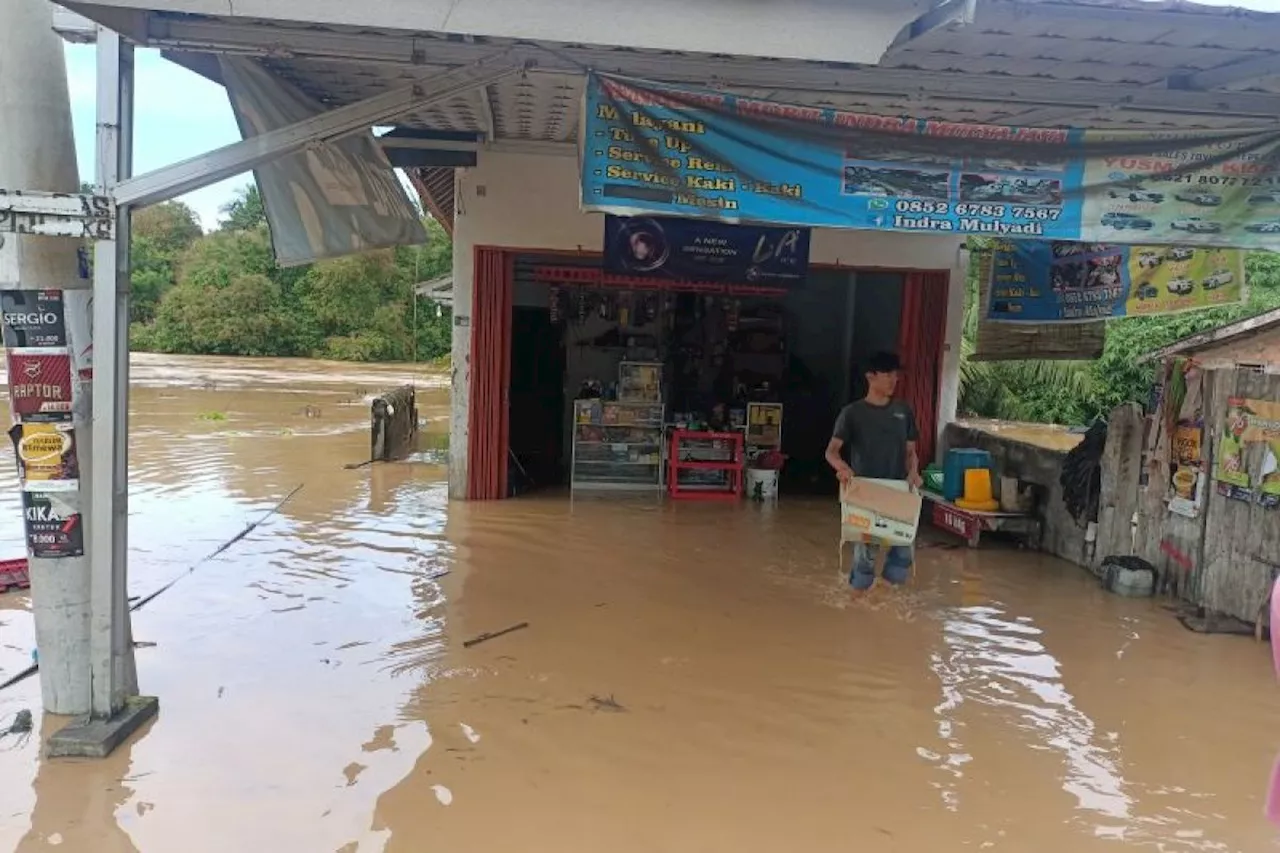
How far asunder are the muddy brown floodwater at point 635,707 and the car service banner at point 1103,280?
90.0 inches

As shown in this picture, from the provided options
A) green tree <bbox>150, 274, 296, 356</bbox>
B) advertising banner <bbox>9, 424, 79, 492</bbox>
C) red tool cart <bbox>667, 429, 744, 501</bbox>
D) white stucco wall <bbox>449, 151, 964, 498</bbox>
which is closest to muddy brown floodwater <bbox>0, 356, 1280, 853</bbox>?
advertising banner <bbox>9, 424, 79, 492</bbox>

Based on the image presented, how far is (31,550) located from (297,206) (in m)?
2.49

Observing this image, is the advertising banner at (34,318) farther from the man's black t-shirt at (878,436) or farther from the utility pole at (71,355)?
the man's black t-shirt at (878,436)

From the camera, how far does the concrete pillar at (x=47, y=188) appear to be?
3934 millimetres

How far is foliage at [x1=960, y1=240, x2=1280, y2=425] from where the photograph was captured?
17.6m

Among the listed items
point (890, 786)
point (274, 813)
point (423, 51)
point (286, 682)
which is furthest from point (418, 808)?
point (423, 51)

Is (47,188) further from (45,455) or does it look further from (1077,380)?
(1077,380)

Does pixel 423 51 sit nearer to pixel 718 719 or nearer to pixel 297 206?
pixel 297 206

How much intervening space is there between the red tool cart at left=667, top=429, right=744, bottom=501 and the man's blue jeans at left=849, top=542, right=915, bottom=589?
4435mm

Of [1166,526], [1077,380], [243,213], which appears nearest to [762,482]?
[1166,526]

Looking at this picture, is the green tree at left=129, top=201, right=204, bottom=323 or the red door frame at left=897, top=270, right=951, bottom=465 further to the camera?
the green tree at left=129, top=201, right=204, bottom=323

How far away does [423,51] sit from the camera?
4672mm

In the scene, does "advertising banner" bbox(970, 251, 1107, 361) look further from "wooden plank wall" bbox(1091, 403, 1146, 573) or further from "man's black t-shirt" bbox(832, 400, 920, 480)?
"man's black t-shirt" bbox(832, 400, 920, 480)

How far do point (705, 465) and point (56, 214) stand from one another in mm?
7956
